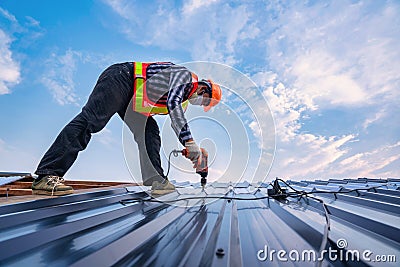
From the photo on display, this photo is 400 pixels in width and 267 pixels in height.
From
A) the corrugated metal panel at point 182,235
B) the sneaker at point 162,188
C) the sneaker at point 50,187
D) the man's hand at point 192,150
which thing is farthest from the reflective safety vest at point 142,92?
the corrugated metal panel at point 182,235

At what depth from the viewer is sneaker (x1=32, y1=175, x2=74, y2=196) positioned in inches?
63.4

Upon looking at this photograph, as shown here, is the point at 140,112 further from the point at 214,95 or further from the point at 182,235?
the point at 182,235

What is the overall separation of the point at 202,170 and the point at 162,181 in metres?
0.41

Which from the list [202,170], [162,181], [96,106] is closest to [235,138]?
[202,170]

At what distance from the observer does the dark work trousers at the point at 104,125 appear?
1.69 metres

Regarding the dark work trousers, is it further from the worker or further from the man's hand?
the man's hand

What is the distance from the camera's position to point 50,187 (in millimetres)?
1606

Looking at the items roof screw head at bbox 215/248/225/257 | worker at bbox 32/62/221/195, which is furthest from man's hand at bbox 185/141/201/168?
roof screw head at bbox 215/248/225/257

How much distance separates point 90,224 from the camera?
39.9 inches

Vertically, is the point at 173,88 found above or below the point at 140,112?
above

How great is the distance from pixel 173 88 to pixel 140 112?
471 mm

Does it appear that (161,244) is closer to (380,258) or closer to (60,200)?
(380,258)

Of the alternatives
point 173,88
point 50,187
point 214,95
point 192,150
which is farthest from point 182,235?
point 214,95

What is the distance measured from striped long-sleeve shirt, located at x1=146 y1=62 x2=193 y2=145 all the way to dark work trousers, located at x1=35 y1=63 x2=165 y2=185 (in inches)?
→ 7.4
